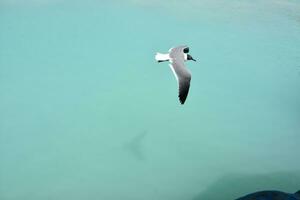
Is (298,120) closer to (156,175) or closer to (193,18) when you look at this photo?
(156,175)

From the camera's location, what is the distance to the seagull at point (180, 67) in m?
3.42

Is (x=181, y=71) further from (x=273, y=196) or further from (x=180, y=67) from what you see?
(x=273, y=196)

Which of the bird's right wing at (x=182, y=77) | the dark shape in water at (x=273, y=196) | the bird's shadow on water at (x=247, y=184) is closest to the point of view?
the bird's right wing at (x=182, y=77)

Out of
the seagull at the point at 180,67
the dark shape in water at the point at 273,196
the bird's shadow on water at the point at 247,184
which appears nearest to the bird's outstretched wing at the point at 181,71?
the seagull at the point at 180,67

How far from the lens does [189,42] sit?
6078mm

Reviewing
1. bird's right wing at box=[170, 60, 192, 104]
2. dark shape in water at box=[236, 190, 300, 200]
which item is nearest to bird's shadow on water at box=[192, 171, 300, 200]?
dark shape in water at box=[236, 190, 300, 200]

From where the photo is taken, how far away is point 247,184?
4.25m

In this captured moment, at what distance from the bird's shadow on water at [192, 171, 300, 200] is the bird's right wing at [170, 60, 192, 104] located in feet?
3.81

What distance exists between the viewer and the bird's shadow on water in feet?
13.5

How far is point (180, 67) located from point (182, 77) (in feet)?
0.53

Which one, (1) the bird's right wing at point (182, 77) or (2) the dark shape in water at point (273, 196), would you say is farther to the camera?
(2) the dark shape in water at point (273, 196)

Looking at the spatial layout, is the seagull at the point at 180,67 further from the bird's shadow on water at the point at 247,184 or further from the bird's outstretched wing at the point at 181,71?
the bird's shadow on water at the point at 247,184

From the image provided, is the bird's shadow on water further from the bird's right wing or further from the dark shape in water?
the bird's right wing

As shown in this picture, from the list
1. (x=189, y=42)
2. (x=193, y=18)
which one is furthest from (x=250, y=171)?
(x=193, y=18)
